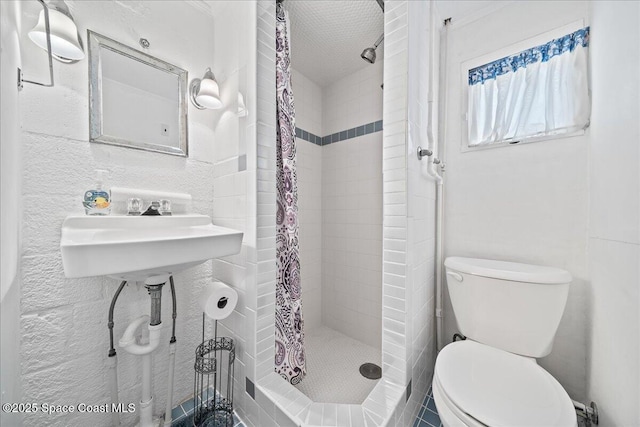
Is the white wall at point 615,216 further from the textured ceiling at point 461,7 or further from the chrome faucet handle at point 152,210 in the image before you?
the chrome faucet handle at point 152,210

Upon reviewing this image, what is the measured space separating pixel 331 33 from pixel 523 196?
5.06 feet

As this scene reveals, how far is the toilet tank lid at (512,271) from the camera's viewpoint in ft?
3.28

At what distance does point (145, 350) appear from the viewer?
3.21 ft

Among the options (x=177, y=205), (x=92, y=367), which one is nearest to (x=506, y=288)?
(x=177, y=205)

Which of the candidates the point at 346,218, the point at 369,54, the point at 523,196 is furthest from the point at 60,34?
the point at 523,196

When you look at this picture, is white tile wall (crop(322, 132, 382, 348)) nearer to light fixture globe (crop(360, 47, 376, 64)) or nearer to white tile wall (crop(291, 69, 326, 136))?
white tile wall (crop(291, 69, 326, 136))

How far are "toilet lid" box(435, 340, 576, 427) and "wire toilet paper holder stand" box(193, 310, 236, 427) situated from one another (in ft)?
3.14

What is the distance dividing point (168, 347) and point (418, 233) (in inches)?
55.4

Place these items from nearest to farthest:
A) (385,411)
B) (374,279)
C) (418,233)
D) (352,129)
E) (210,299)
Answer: (385,411) → (210,299) → (418,233) → (374,279) → (352,129)

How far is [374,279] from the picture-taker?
181 cm

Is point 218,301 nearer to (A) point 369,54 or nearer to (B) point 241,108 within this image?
(B) point 241,108

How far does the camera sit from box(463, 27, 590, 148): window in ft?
3.73

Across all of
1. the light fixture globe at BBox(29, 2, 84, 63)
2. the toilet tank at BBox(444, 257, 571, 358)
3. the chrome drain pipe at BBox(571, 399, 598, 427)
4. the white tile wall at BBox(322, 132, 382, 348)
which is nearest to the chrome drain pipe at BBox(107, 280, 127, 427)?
the light fixture globe at BBox(29, 2, 84, 63)

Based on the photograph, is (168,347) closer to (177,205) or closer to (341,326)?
(177,205)
